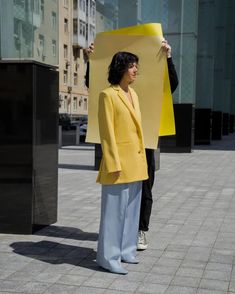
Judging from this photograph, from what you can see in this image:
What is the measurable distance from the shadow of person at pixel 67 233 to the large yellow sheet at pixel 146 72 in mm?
1250

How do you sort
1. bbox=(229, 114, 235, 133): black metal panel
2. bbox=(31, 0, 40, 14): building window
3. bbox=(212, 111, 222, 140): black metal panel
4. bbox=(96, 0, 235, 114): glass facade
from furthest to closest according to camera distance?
bbox=(229, 114, 235, 133): black metal panel
bbox=(212, 111, 222, 140): black metal panel
bbox=(96, 0, 235, 114): glass facade
bbox=(31, 0, 40, 14): building window

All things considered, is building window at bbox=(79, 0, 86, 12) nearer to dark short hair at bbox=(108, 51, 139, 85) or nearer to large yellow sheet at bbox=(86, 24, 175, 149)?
large yellow sheet at bbox=(86, 24, 175, 149)

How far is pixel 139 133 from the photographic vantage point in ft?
14.2

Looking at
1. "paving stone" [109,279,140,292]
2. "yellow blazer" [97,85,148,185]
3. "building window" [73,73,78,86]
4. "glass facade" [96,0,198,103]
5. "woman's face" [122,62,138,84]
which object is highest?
"building window" [73,73,78,86]

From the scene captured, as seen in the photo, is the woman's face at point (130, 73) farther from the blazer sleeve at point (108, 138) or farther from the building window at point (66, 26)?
the building window at point (66, 26)

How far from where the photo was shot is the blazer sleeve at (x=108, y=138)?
4.07m

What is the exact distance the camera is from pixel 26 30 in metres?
6.27

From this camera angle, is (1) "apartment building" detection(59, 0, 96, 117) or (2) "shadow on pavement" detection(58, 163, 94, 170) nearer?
(2) "shadow on pavement" detection(58, 163, 94, 170)

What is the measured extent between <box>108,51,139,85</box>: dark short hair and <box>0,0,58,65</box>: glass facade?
7.19 feet

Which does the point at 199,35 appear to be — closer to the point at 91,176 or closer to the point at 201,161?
the point at 201,161

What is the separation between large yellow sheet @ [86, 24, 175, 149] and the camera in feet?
15.7

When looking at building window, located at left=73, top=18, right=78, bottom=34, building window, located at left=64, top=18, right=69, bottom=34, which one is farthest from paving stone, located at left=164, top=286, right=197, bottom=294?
building window, located at left=73, top=18, right=78, bottom=34

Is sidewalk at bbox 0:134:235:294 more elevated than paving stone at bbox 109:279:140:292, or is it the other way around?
paving stone at bbox 109:279:140:292

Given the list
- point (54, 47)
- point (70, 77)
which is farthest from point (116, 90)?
point (70, 77)
